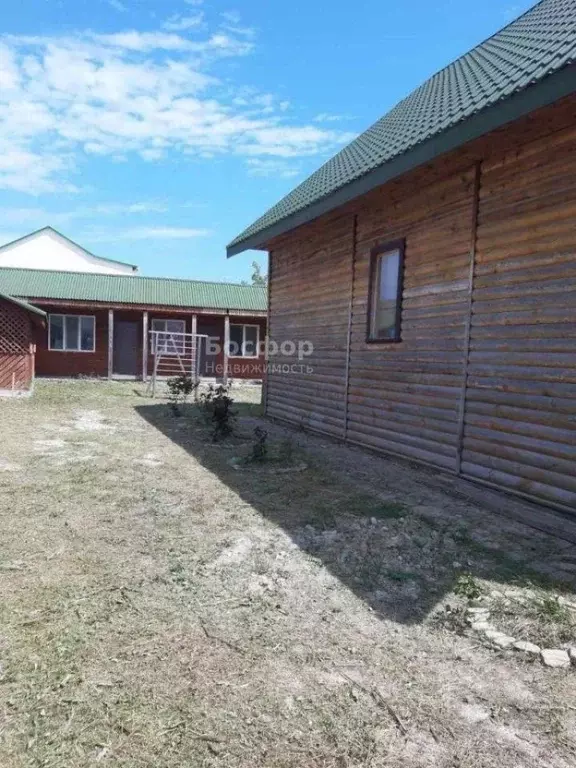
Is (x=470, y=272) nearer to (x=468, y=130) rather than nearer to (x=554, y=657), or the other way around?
(x=468, y=130)

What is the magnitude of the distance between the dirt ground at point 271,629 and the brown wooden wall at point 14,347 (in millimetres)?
9243

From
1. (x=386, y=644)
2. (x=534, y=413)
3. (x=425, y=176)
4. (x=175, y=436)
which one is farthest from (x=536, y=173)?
(x=175, y=436)

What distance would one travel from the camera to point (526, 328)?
14.5ft

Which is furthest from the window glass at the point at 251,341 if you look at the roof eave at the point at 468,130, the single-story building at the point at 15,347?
the roof eave at the point at 468,130

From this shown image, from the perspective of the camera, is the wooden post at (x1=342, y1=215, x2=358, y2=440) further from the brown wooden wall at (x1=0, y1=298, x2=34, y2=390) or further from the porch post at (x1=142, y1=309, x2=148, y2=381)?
the porch post at (x1=142, y1=309, x2=148, y2=381)

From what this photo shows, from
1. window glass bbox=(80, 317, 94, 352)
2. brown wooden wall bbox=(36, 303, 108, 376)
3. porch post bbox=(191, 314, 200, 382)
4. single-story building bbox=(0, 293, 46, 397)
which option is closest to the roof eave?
porch post bbox=(191, 314, 200, 382)

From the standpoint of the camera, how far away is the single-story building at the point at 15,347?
42.5ft

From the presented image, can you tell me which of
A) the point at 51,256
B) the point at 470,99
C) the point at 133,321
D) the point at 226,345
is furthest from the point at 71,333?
the point at 470,99

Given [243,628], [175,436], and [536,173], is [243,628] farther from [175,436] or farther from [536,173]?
[175,436]

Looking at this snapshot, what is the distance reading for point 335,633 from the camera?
7.91 ft

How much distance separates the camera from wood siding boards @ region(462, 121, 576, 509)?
4066 millimetres

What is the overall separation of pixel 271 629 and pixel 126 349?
741 inches

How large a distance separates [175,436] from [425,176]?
5.13m

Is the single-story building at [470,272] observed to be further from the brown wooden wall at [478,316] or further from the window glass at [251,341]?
the window glass at [251,341]
